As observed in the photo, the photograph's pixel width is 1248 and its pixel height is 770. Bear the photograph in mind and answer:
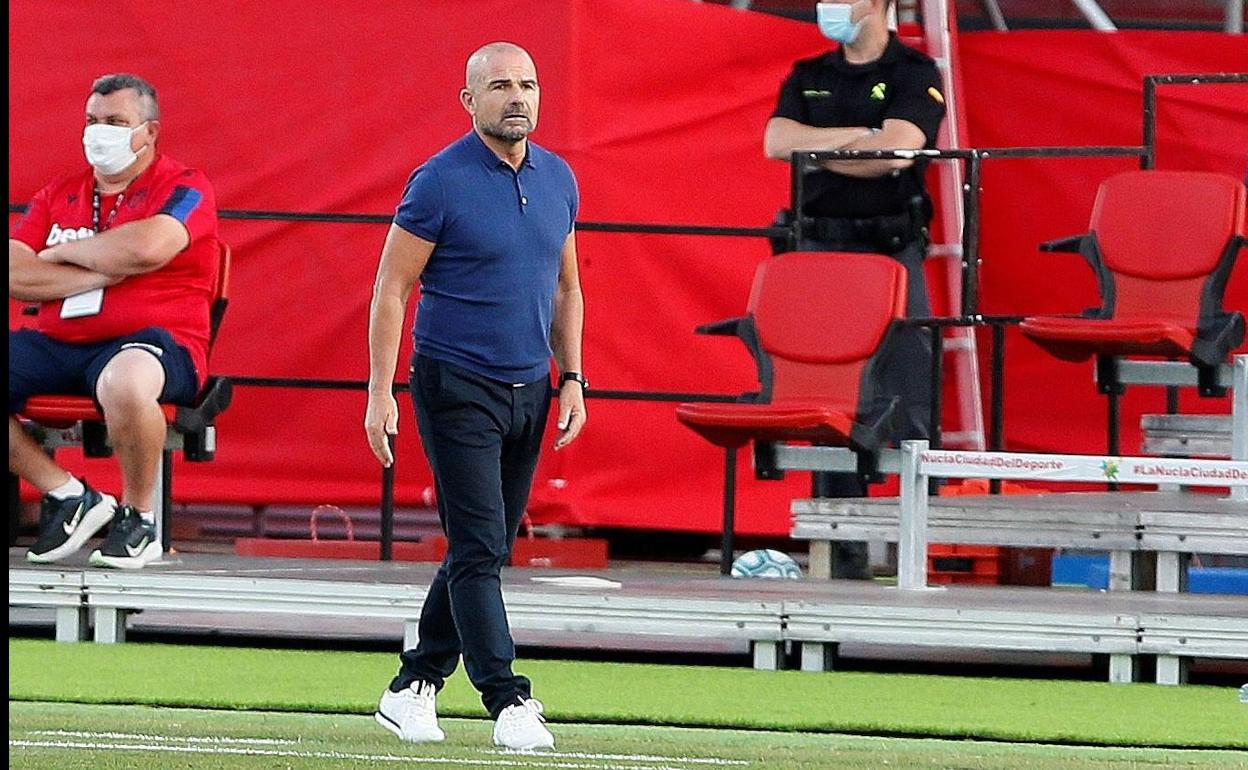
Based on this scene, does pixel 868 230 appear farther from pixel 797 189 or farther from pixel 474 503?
pixel 474 503

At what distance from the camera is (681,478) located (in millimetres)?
11242

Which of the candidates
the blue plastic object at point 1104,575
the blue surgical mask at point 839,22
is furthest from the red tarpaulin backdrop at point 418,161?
the blue surgical mask at point 839,22

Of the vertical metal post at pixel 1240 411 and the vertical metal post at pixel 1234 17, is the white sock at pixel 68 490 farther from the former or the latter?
the vertical metal post at pixel 1234 17

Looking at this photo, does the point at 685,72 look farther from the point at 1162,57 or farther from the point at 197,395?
the point at 197,395

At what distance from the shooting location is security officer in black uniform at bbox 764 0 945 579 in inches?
386

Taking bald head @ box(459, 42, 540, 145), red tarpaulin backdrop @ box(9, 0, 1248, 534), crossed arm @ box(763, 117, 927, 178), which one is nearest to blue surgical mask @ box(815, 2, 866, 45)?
crossed arm @ box(763, 117, 927, 178)

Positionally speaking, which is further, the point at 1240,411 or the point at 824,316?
the point at 824,316

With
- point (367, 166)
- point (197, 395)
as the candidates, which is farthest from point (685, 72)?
point (197, 395)

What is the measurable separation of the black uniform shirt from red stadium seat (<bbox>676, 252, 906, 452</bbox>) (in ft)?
1.00

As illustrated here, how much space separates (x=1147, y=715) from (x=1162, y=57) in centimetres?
549

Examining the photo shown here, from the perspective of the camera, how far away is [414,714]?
6148 millimetres

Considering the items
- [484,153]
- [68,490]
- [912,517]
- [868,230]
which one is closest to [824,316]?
[868,230]

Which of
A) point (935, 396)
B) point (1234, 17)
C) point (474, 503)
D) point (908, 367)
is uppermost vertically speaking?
point (1234, 17)

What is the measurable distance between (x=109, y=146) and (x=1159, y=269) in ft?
13.2
